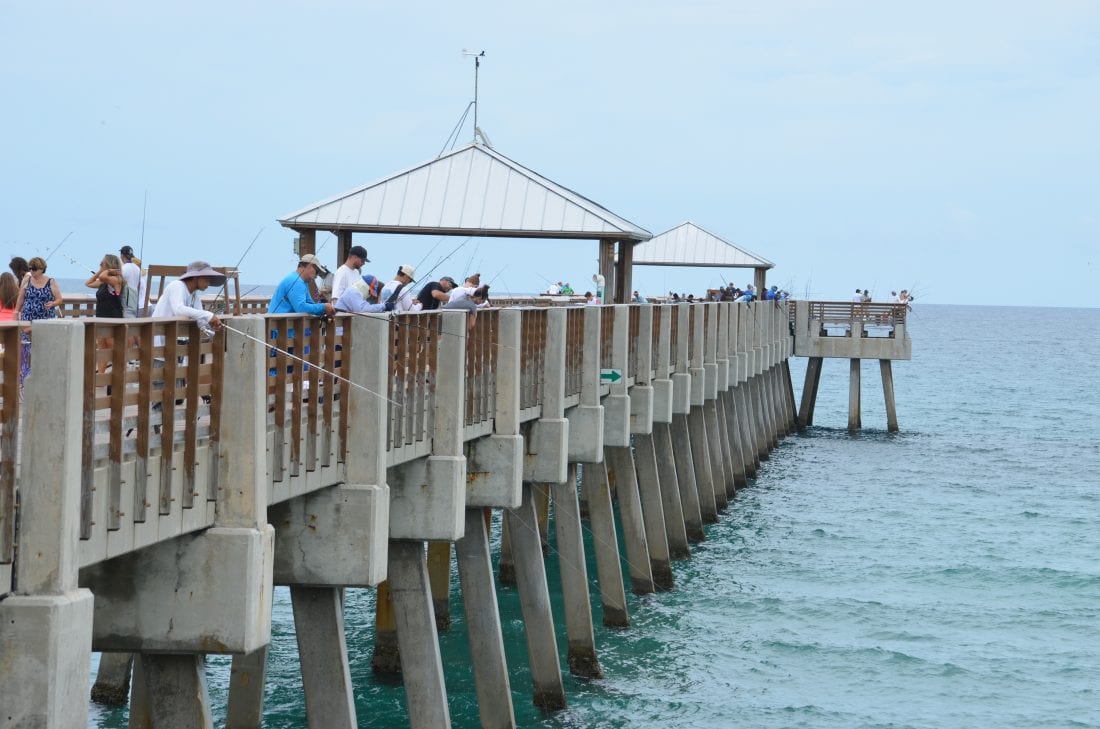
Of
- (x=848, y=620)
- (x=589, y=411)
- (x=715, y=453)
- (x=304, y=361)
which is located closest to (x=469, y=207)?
(x=589, y=411)

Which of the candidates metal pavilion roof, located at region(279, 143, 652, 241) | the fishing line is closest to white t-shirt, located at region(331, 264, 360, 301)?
the fishing line

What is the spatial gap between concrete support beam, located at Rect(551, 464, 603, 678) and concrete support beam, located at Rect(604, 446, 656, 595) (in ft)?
8.64

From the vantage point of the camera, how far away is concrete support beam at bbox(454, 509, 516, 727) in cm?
1309

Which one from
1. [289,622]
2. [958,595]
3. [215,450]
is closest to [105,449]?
[215,450]

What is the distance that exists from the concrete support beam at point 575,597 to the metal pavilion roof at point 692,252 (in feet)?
89.0

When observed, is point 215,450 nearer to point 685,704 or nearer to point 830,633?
point 685,704

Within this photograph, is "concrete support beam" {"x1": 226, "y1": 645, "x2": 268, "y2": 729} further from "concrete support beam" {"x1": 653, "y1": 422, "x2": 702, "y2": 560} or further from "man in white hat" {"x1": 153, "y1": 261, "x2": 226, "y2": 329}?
"concrete support beam" {"x1": 653, "y1": 422, "x2": 702, "y2": 560}

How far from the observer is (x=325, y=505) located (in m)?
9.58

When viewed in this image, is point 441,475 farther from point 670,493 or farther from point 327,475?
point 670,493

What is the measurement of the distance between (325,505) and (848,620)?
1376 centimetres

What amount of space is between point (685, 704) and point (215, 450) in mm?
9644

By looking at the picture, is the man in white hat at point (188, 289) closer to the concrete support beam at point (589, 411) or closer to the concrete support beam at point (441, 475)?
the concrete support beam at point (441, 475)

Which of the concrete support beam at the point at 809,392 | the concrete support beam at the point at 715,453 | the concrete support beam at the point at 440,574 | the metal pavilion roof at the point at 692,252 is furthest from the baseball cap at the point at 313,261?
the concrete support beam at the point at 809,392

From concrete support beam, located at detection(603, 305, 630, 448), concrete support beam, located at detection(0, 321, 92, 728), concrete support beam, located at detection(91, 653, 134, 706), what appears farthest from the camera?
concrete support beam, located at detection(603, 305, 630, 448)
